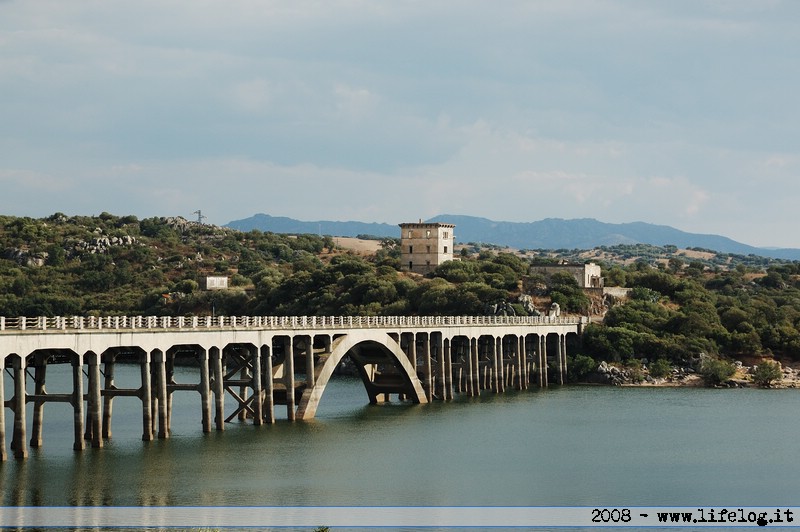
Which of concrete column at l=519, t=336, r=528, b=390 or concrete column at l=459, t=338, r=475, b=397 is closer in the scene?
concrete column at l=459, t=338, r=475, b=397

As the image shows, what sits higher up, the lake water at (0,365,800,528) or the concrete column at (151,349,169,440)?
the concrete column at (151,349,169,440)

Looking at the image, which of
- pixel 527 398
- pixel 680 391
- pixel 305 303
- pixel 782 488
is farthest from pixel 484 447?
pixel 305 303

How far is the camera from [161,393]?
69.2m

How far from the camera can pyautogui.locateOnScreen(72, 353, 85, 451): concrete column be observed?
6220 cm

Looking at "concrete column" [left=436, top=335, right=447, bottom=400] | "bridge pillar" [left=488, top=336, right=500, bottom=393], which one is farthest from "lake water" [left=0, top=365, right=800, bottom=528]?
"bridge pillar" [left=488, top=336, right=500, bottom=393]

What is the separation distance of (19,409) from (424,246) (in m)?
112

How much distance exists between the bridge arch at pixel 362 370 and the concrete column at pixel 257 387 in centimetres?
335

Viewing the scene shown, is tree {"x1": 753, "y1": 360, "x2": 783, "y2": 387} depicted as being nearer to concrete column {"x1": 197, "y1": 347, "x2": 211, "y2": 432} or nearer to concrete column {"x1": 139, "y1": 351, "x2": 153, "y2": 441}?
concrete column {"x1": 197, "y1": 347, "x2": 211, "y2": 432}

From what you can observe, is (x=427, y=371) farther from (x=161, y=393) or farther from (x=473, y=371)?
(x=161, y=393)

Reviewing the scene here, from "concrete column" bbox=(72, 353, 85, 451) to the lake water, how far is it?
66 cm

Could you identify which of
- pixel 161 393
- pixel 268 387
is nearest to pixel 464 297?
pixel 268 387

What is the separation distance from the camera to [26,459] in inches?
2370

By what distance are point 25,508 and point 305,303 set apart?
104 metres

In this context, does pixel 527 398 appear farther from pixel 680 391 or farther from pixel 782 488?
pixel 782 488
